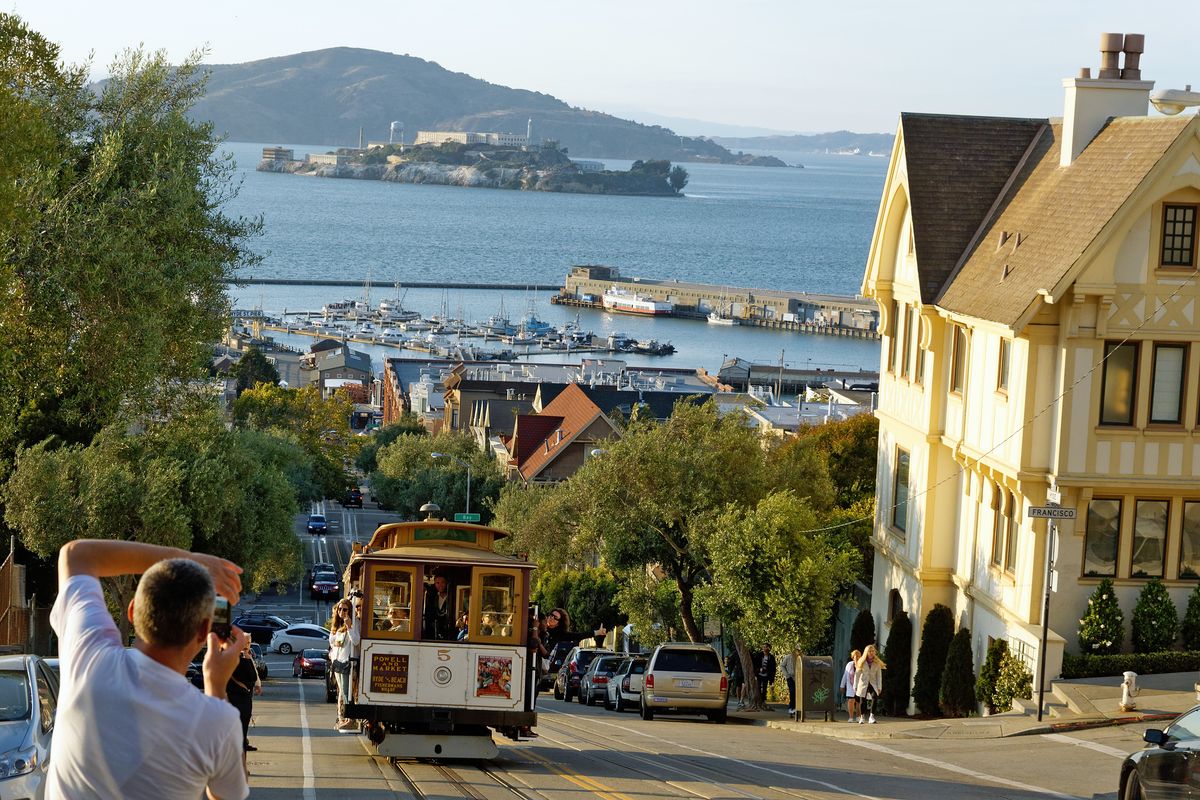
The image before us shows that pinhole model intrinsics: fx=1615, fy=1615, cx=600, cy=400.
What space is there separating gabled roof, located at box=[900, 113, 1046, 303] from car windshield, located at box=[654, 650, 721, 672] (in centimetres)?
816

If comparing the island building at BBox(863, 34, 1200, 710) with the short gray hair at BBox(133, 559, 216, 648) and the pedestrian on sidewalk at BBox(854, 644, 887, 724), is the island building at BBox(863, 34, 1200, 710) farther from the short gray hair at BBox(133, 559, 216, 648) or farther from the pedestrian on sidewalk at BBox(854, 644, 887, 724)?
the short gray hair at BBox(133, 559, 216, 648)

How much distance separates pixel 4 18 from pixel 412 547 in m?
16.2

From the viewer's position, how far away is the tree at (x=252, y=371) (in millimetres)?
130250

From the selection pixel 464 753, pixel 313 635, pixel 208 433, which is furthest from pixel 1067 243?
pixel 313 635

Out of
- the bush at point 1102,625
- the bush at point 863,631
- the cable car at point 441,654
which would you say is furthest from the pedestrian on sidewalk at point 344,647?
the bush at point 863,631

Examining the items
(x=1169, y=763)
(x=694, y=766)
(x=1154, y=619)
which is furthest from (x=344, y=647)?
(x=1154, y=619)

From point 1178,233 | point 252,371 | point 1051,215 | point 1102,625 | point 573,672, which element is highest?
point 1051,215

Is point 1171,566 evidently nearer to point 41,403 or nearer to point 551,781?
point 551,781

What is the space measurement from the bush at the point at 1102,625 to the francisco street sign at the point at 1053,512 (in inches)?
100

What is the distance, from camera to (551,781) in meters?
17.2

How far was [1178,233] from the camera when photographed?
26297mm

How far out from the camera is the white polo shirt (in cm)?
564

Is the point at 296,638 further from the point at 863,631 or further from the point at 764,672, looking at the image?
the point at 863,631

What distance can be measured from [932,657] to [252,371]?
354ft
